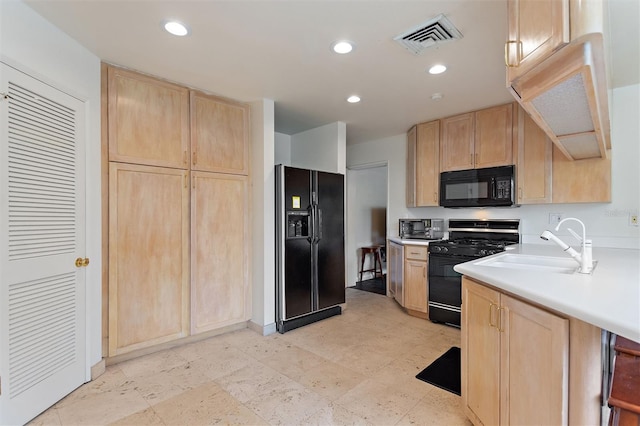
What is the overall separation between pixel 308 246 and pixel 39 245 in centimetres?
217

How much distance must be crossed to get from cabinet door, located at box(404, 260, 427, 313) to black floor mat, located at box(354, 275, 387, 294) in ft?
3.73

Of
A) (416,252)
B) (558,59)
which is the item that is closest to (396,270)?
(416,252)

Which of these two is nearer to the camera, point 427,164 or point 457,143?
point 457,143

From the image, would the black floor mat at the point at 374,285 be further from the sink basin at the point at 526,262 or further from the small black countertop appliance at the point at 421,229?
the sink basin at the point at 526,262

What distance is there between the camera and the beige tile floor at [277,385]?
1.83m

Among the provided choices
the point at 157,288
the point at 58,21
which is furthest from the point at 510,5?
the point at 157,288

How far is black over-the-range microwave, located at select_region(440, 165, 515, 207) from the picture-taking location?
3.21 m

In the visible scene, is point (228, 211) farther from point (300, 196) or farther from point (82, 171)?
point (82, 171)

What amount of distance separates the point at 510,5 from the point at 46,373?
3.23 meters

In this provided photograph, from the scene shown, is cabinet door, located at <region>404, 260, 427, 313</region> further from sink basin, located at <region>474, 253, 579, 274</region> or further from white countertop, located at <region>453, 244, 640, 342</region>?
white countertop, located at <region>453, 244, 640, 342</region>

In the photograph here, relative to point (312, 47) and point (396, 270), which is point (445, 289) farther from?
point (312, 47)

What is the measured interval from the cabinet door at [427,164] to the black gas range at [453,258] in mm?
631

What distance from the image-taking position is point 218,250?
3031mm

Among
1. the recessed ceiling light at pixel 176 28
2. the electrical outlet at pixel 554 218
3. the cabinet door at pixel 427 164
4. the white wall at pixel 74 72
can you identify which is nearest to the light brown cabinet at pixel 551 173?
the electrical outlet at pixel 554 218
